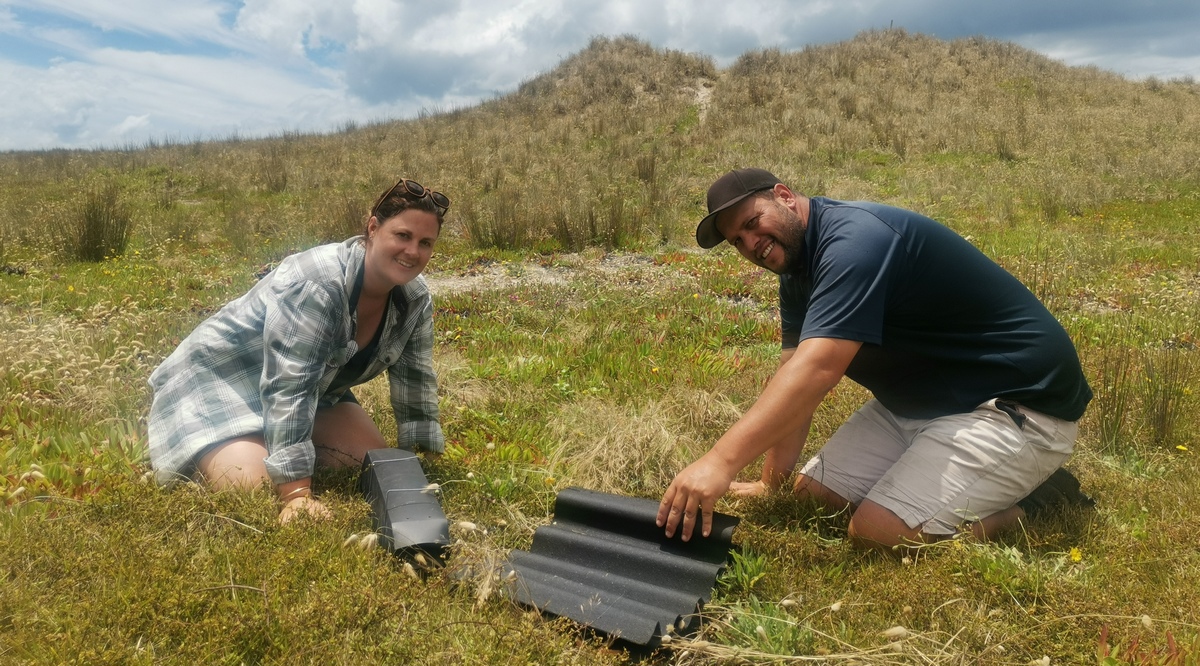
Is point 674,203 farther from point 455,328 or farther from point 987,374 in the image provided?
point 987,374

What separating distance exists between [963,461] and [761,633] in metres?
1.18

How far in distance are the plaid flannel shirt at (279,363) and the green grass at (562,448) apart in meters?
0.24

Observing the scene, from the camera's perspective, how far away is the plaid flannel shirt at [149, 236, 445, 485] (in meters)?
2.96

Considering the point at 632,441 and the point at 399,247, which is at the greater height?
the point at 399,247

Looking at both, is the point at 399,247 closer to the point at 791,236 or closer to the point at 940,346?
the point at 791,236

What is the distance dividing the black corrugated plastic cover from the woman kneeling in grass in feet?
2.66

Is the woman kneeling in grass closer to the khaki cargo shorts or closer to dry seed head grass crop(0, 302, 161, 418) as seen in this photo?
dry seed head grass crop(0, 302, 161, 418)

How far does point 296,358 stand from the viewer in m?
2.97

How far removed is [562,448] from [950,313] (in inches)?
65.6

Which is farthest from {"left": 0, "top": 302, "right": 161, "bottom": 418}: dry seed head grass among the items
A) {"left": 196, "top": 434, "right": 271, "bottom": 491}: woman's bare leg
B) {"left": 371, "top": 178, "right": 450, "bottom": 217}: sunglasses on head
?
{"left": 371, "top": 178, "right": 450, "bottom": 217}: sunglasses on head

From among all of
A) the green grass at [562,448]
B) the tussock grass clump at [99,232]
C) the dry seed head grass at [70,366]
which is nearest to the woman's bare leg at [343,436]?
the green grass at [562,448]

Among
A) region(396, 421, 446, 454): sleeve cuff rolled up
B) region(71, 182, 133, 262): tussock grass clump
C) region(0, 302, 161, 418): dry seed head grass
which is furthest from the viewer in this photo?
region(71, 182, 133, 262): tussock grass clump

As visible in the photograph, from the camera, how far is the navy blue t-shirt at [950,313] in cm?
271

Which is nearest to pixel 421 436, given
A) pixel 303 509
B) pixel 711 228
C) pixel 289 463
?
pixel 289 463
